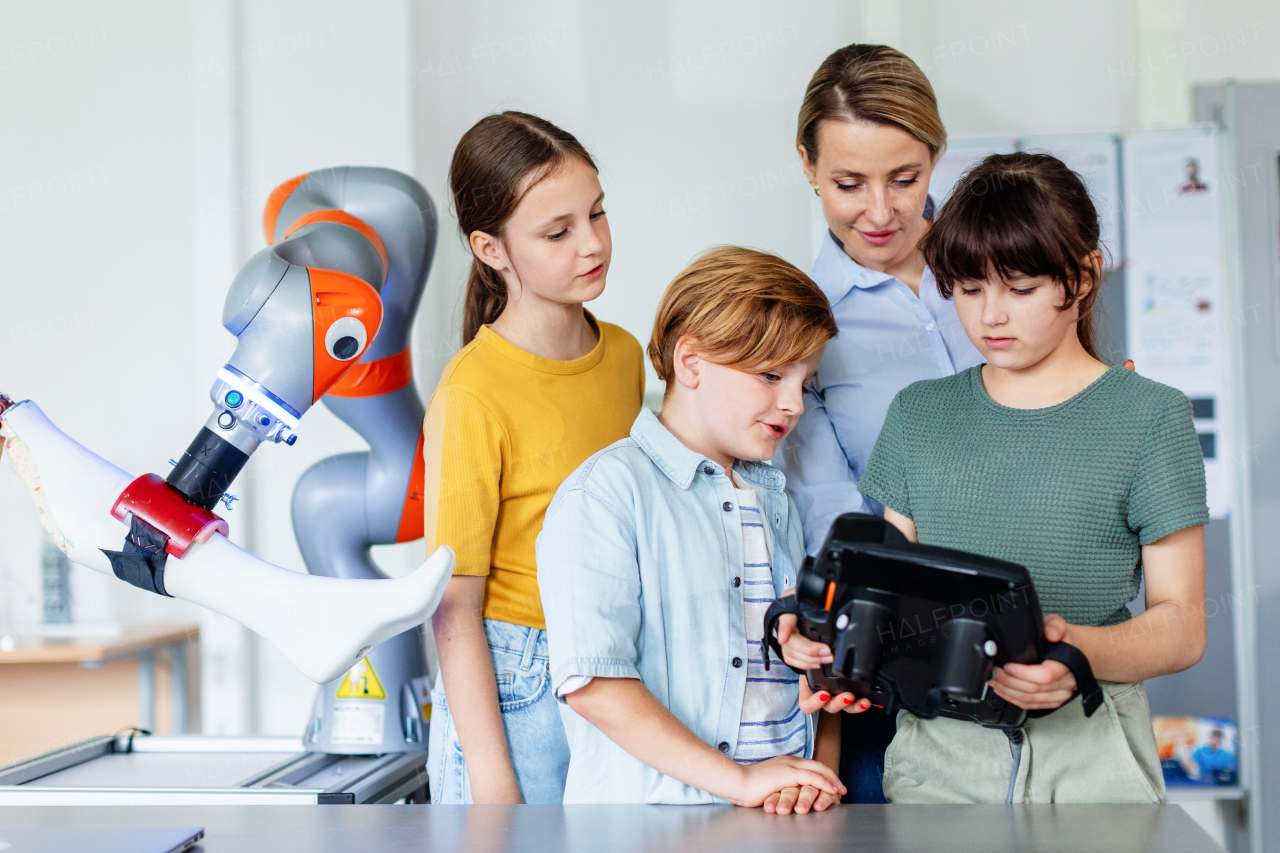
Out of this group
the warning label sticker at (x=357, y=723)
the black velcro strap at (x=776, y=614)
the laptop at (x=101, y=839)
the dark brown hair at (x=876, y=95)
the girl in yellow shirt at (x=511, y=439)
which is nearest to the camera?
the laptop at (x=101, y=839)

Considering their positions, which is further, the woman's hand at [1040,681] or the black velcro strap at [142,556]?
the black velcro strap at [142,556]

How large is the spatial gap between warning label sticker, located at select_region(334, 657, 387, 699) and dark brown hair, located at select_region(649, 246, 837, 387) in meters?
0.66

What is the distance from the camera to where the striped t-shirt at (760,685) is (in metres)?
0.96

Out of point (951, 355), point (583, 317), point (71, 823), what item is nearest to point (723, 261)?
point (583, 317)

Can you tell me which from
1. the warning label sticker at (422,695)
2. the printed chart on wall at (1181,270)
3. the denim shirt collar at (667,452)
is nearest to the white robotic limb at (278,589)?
the denim shirt collar at (667,452)

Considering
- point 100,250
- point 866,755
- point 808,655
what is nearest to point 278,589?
point 808,655

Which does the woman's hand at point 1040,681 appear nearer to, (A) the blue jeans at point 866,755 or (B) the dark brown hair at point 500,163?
(A) the blue jeans at point 866,755

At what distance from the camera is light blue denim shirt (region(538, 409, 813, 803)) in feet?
2.97

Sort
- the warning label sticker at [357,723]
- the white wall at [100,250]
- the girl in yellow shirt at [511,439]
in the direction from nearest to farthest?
the girl in yellow shirt at [511,439] < the warning label sticker at [357,723] < the white wall at [100,250]

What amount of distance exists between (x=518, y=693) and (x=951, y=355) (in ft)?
2.21

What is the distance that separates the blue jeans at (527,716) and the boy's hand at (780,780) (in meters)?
0.31


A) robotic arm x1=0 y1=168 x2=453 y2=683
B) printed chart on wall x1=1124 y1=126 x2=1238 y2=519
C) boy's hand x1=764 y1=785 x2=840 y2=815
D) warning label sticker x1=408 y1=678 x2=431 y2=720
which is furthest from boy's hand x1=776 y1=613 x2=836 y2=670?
printed chart on wall x1=1124 y1=126 x2=1238 y2=519

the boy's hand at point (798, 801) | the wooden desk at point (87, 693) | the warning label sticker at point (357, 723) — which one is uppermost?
the boy's hand at point (798, 801)

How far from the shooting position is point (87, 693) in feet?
6.95
